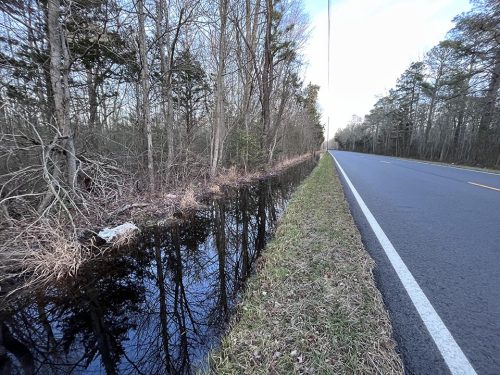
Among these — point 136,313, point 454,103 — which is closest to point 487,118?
point 454,103

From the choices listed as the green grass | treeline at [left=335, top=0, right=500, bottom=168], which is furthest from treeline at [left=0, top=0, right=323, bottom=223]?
treeline at [left=335, top=0, right=500, bottom=168]

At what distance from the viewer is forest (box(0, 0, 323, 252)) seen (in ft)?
16.5

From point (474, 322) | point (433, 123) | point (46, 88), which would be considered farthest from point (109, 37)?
point (433, 123)

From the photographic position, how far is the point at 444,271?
9.64ft

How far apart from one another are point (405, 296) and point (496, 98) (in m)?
24.6

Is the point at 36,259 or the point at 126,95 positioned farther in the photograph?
the point at 126,95

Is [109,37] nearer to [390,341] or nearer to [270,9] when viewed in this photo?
[390,341]

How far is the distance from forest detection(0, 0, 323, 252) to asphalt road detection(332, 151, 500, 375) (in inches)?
186

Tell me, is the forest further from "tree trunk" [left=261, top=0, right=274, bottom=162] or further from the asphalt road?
the asphalt road

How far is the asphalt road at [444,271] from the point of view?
1.89 metres

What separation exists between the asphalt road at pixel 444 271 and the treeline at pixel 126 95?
16.2ft

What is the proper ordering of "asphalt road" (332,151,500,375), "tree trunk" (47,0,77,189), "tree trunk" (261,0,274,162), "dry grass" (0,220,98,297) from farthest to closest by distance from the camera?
1. "tree trunk" (261,0,274,162)
2. "tree trunk" (47,0,77,189)
3. "dry grass" (0,220,98,297)
4. "asphalt road" (332,151,500,375)

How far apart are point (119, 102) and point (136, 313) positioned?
9.35 metres

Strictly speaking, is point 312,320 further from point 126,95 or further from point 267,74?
point 267,74
